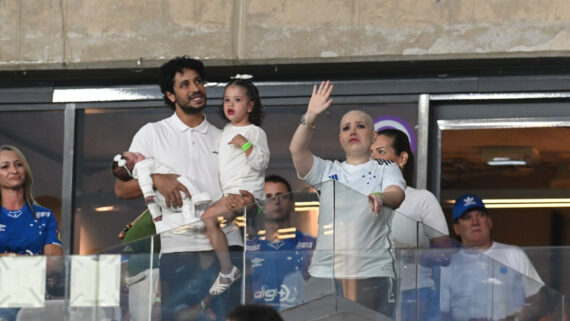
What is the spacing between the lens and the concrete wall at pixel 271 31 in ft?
35.5

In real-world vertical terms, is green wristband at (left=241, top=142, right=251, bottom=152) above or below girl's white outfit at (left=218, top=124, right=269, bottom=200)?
above

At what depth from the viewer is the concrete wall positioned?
426 inches

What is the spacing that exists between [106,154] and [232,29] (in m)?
1.75

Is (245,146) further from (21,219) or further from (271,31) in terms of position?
(271,31)

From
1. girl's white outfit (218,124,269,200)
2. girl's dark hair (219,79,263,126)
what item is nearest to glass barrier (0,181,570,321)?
girl's white outfit (218,124,269,200)

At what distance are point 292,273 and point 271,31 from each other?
3.63m

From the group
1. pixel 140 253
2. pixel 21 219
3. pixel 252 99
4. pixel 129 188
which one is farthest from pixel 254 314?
pixel 129 188

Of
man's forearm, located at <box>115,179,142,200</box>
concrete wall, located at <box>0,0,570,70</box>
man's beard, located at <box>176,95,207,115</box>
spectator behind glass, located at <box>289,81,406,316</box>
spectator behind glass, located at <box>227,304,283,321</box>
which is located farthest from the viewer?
concrete wall, located at <box>0,0,570,70</box>

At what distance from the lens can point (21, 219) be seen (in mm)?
9312

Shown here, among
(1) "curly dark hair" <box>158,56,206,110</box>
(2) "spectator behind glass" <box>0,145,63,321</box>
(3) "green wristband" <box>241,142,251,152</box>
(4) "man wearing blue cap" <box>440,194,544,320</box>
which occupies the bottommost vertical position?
(4) "man wearing blue cap" <box>440,194,544,320</box>

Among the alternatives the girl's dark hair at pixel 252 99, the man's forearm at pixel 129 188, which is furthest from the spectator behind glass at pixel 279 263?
the man's forearm at pixel 129 188

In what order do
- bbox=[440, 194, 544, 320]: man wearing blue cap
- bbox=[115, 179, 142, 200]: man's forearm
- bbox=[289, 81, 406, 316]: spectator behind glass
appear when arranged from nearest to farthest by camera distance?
bbox=[289, 81, 406, 316]: spectator behind glass
bbox=[440, 194, 544, 320]: man wearing blue cap
bbox=[115, 179, 142, 200]: man's forearm

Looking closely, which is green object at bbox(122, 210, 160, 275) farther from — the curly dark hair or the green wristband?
the curly dark hair

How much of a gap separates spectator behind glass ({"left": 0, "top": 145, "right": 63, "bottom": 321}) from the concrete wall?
2179 mm
